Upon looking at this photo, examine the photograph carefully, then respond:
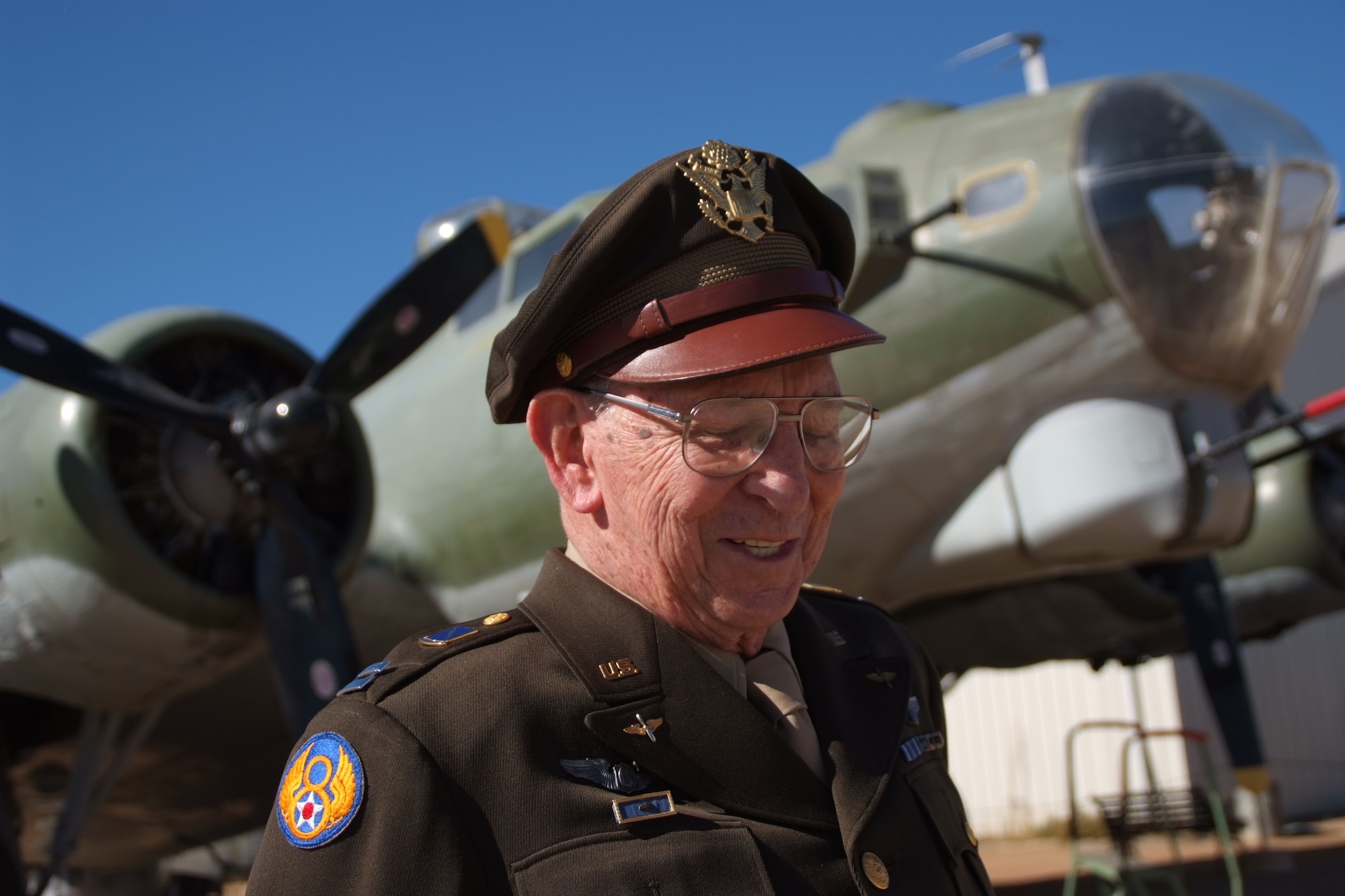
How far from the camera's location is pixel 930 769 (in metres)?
1.62

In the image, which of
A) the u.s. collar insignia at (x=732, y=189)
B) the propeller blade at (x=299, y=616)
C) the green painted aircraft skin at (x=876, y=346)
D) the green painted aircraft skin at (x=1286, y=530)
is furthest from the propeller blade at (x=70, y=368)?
the green painted aircraft skin at (x=1286, y=530)

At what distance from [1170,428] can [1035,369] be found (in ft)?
2.22

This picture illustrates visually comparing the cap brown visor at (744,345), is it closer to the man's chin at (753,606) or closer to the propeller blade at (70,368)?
the man's chin at (753,606)

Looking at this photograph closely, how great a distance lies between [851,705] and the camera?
1550 mm

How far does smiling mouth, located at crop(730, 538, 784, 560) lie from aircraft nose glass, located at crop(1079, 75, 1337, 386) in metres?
4.81

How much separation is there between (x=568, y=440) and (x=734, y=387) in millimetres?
234

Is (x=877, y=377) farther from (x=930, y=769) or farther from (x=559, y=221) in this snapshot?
(x=930, y=769)

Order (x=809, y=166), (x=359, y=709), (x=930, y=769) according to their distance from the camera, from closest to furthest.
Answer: (x=359, y=709)
(x=930, y=769)
(x=809, y=166)

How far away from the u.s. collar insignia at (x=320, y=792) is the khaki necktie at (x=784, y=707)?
48cm

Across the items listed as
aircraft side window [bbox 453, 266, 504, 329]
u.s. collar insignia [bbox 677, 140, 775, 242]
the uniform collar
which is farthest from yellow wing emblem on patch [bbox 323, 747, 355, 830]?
aircraft side window [bbox 453, 266, 504, 329]

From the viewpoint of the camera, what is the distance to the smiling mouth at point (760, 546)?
1445 mm

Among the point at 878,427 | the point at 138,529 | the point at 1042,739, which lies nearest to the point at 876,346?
the point at 878,427

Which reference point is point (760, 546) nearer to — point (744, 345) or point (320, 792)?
point (744, 345)

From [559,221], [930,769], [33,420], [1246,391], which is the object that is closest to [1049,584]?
[1246,391]
